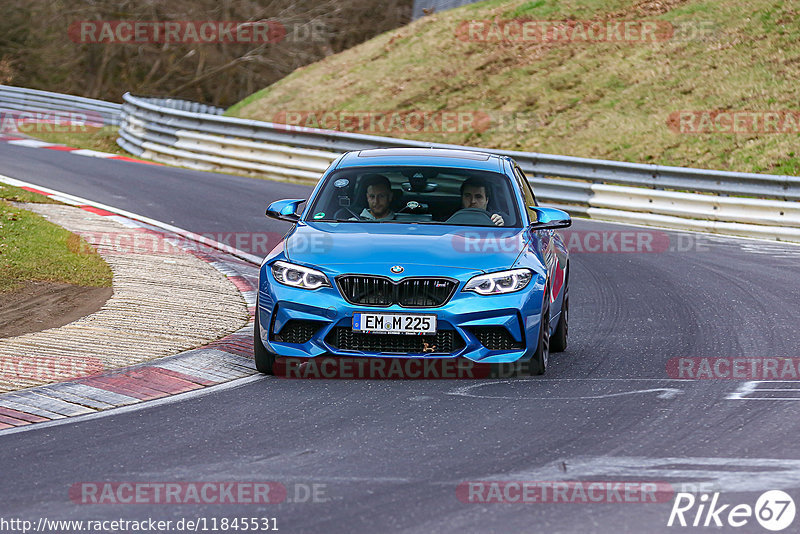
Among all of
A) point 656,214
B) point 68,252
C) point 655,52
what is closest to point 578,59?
point 655,52

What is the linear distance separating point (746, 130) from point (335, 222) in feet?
57.4

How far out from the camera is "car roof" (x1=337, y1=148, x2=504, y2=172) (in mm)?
9531

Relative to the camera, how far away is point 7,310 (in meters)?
10.0

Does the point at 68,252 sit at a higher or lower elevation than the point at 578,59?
lower

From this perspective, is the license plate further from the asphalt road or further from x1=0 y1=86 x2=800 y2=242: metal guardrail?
x1=0 y1=86 x2=800 y2=242: metal guardrail

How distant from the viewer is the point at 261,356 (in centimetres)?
830

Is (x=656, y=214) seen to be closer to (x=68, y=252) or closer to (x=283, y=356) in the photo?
(x=68, y=252)
